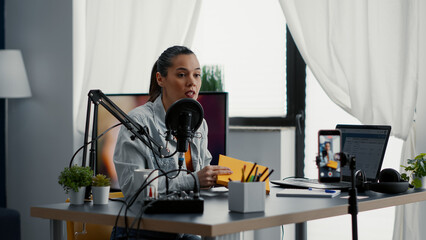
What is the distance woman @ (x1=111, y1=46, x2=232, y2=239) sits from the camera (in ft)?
6.89

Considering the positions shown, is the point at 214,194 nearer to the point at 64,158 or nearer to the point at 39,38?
the point at 64,158

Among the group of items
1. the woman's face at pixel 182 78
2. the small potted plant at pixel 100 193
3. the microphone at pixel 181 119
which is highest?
the woman's face at pixel 182 78

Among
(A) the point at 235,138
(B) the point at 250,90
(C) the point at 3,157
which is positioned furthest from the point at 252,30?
(C) the point at 3,157

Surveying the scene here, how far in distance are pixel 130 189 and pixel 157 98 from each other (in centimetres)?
57

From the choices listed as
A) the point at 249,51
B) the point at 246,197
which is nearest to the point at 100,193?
the point at 246,197

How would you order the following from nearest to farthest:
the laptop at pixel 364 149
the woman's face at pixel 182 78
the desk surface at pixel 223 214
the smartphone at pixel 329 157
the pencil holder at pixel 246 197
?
the desk surface at pixel 223 214 < the pencil holder at pixel 246 197 < the smartphone at pixel 329 157 < the laptop at pixel 364 149 < the woman's face at pixel 182 78

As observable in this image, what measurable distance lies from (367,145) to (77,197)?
3.86 ft

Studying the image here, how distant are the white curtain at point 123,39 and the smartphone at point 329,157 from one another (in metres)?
1.96

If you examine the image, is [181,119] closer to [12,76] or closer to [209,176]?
[209,176]

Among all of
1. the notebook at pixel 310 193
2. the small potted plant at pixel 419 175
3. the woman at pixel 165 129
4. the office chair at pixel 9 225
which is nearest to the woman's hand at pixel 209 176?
the woman at pixel 165 129

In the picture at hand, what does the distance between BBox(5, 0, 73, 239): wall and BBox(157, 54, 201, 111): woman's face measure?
6.61 ft

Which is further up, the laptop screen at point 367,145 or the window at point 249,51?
the window at point 249,51

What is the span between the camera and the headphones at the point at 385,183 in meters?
2.15

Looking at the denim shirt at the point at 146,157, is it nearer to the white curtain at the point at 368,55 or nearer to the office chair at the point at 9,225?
the white curtain at the point at 368,55
